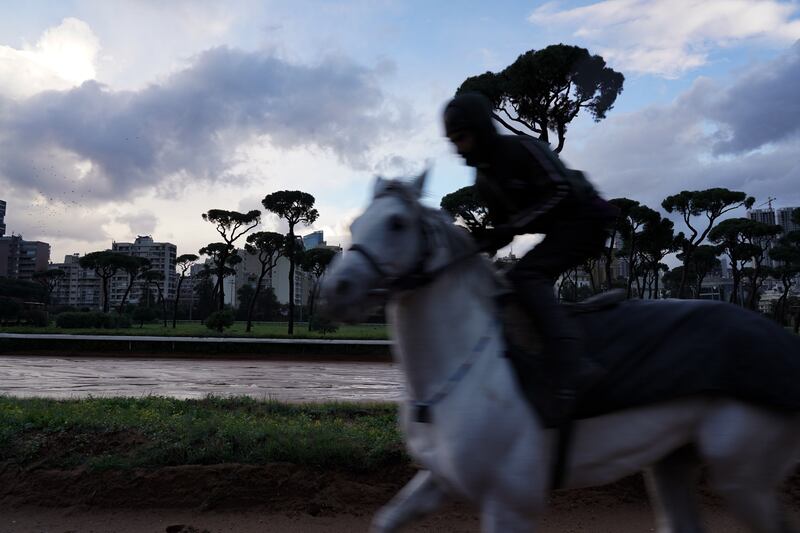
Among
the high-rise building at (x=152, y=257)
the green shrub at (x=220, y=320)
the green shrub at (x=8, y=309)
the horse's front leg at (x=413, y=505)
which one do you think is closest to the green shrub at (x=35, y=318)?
the green shrub at (x=8, y=309)

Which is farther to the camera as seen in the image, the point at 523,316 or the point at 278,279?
the point at 278,279

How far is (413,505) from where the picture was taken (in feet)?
7.64

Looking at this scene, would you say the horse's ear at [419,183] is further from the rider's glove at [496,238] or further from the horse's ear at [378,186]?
the rider's glove at [496,238]

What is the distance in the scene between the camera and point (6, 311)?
1475 inches

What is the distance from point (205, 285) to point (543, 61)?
73.8m

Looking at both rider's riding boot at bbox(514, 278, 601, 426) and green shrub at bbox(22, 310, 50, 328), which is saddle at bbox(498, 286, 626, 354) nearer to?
rider's riding boot at bbox(514, 278, 601, 426)

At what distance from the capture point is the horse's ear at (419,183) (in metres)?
2.32

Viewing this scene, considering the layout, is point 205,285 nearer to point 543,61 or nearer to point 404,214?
point 543,61

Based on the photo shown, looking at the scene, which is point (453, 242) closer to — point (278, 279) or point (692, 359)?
point (692, 359)

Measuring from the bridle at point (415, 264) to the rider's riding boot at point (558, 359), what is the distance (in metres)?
0.35

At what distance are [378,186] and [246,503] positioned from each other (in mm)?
3625

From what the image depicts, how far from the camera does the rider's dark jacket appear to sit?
2.31 metres

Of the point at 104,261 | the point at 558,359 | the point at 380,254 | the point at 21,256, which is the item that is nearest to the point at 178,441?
the point at 380,254

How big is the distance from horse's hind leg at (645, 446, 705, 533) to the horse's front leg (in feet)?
3.47
